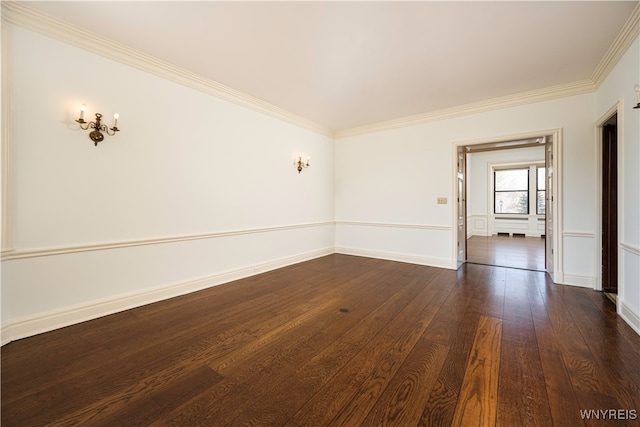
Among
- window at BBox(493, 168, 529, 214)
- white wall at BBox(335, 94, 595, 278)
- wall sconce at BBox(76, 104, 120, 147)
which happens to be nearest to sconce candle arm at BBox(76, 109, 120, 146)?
wall sconce at BBox(76, 104, 120, 147)

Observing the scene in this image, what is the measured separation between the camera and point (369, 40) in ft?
8.75

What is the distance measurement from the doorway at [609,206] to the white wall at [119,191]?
4.83 metres

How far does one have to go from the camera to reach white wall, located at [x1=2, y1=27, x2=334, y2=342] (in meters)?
2.32

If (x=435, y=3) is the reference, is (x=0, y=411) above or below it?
below

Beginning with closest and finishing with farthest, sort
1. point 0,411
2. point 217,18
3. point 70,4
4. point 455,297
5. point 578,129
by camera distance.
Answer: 1. point 0,411
2. point 70,4
3. point 217,18
4. point 455,297
5. point 578,129

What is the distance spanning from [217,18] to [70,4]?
4.04 ft

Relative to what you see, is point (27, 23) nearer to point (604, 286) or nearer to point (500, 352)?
point (500, 352)

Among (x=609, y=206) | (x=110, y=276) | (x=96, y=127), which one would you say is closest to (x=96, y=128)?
(x=96, y=127)

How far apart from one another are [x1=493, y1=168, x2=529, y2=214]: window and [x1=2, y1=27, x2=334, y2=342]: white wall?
29.1 feet

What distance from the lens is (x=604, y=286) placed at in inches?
135

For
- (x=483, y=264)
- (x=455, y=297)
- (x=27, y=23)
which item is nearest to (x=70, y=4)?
(x=27, y=23)

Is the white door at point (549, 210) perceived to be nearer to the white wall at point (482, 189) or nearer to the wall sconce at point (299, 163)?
the wall sconce at point (299, 163)

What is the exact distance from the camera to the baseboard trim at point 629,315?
235cm

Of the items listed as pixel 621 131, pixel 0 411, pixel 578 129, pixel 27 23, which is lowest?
pixel 0 411
